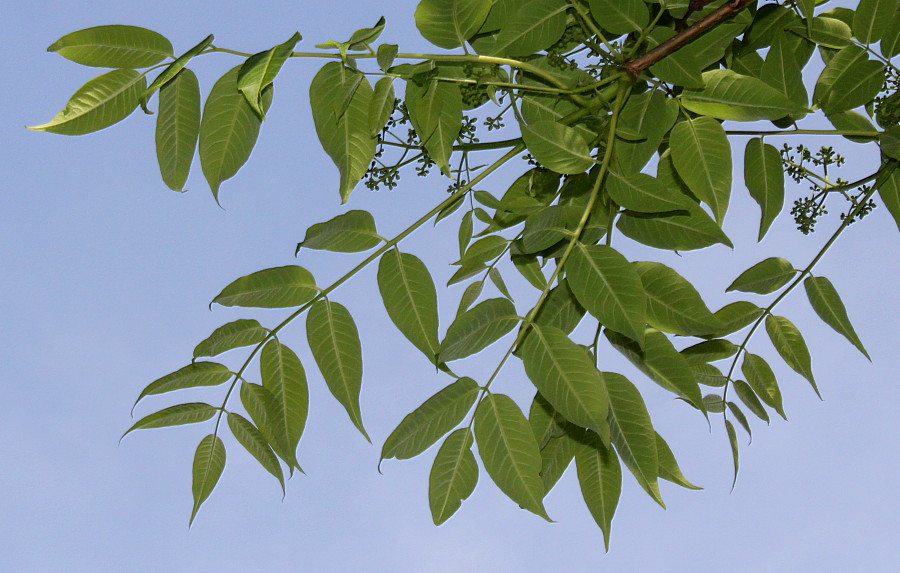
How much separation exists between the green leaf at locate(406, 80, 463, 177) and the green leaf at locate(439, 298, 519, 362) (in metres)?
0.28

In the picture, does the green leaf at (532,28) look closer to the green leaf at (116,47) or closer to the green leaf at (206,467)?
the green leaf at (116,47)

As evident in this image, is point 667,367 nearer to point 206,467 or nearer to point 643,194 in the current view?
point 643,194

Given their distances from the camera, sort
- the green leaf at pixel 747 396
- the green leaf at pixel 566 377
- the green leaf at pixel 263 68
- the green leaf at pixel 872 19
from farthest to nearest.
A: the green leaf at pixel 747 396 → the green leaf at pixel 872 19 → the green leaf at pixel 566 377 → the green leaf at pixel 263 68

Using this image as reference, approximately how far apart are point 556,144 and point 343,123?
0.42m

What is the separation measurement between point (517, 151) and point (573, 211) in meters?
0.23

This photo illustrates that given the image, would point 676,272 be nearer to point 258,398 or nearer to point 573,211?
point 573,211

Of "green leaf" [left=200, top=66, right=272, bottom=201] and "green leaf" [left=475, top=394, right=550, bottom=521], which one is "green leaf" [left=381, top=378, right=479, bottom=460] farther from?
"green leaf" [left=200, top=66, right=272, bottom=201]

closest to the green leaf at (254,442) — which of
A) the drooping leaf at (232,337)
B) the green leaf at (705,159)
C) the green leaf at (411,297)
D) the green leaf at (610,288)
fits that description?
the drooping leaf at (232,337)

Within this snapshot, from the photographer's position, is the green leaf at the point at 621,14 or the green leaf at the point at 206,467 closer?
the green leaf at the point at 621,14

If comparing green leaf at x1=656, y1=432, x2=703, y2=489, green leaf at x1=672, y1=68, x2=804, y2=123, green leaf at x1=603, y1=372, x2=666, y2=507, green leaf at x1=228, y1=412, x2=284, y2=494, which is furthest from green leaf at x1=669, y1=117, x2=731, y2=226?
green leaf at x1=228, y1=412, x2=284, y2=494

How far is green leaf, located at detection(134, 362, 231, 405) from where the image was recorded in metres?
1.74

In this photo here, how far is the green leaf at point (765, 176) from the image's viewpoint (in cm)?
188

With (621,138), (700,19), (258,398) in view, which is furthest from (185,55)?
(700,19)

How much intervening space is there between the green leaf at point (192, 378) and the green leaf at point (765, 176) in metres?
1.29
